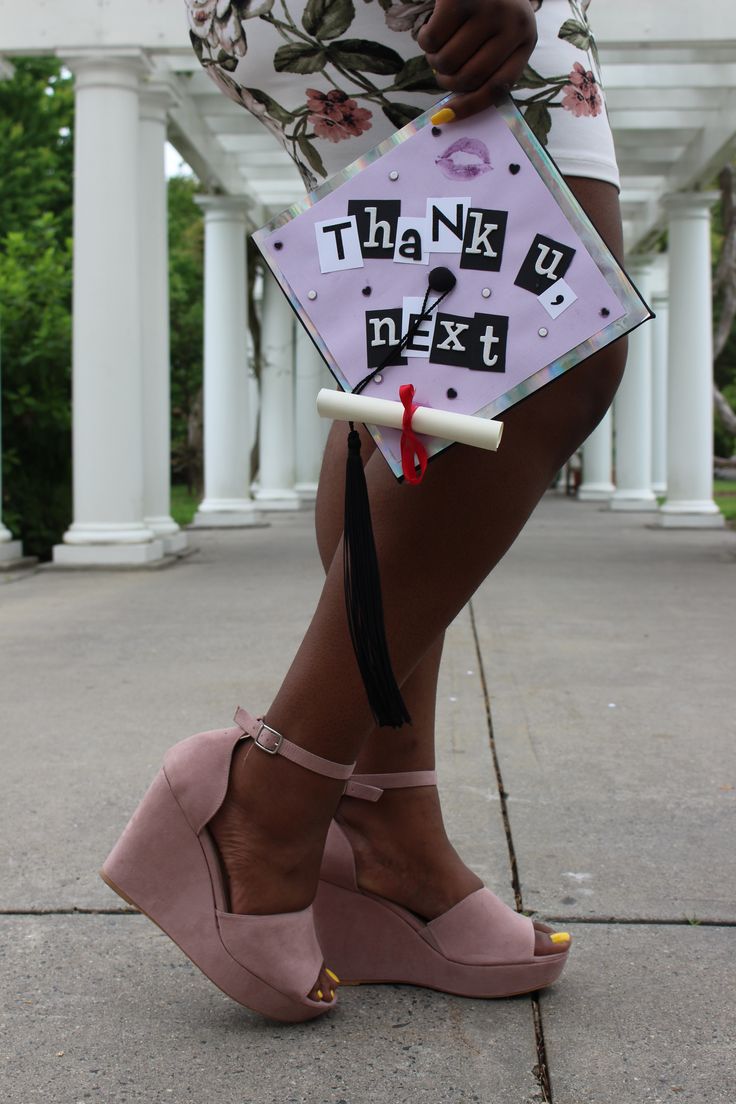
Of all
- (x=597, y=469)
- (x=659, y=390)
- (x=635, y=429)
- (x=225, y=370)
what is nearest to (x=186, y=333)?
(x=597, y=469)

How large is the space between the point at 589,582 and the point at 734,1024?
5897 millimetres

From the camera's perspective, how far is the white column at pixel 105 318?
332 inches

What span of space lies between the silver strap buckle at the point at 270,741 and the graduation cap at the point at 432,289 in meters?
0.12

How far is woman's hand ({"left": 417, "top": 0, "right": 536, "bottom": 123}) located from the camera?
4.21 feet

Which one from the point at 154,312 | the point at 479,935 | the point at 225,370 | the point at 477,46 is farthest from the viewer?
the point at 225,370

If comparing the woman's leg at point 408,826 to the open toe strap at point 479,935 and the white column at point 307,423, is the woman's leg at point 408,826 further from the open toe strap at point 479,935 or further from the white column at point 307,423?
the white column at point 307,423

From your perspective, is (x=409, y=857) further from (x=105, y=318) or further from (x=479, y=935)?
(x=105, y=318)

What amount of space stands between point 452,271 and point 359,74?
32 centimetres

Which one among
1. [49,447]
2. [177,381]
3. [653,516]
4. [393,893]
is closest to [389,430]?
[393,893]

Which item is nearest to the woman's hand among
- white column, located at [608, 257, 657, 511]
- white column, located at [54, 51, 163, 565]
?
white column, located at [54, 51, 163, 565]

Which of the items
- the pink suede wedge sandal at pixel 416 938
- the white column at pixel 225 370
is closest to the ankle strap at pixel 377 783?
the pink suede wedge sandal at pixel 416 938

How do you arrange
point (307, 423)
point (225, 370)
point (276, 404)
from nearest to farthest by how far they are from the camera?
point (225, 370) → point (276, 404) → point (307, 423)

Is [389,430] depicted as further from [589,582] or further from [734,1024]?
[589,582]

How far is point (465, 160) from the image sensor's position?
1368 mm
